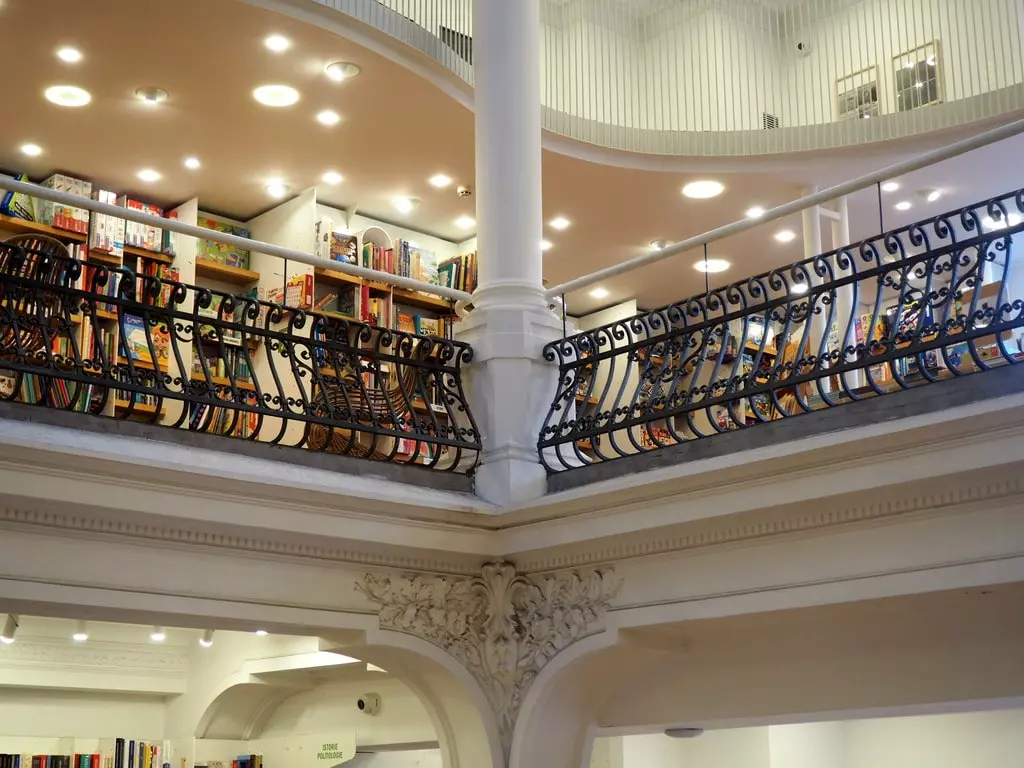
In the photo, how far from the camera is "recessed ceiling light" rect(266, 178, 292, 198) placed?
26.2 feet

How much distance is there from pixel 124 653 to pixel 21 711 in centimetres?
70

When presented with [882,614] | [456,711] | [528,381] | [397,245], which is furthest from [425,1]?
[882,614]

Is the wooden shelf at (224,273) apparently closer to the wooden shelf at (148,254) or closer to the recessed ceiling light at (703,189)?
the wooden shelf at (148,254)

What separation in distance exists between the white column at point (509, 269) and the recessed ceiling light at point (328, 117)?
76.1 inches

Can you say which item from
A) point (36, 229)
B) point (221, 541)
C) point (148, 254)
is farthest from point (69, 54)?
point (221, 541)

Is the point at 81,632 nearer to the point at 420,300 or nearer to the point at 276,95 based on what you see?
the point at 420,300

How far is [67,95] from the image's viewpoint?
6.88 meters

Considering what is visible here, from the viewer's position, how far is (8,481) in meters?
3.59

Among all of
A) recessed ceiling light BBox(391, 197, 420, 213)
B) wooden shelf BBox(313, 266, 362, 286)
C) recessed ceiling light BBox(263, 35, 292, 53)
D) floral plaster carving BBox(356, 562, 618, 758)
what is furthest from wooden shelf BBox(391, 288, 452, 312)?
floral plaster carving BBox(356, 562, 618, 758)

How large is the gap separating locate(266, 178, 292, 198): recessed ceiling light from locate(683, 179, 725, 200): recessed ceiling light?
105 inches

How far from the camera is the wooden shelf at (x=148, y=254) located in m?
7.66

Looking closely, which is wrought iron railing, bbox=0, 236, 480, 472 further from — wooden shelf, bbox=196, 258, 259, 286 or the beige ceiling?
wooden shelf, bbox=196, 258, 259, 286

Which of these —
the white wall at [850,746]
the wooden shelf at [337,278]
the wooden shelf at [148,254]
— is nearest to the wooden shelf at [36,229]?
the wooden shelf at [148,254]

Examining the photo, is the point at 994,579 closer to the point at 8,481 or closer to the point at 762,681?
the point at 762,681
